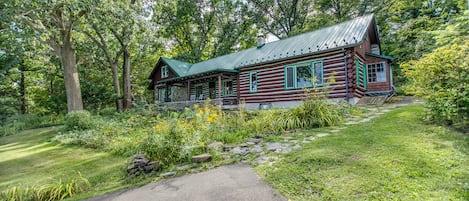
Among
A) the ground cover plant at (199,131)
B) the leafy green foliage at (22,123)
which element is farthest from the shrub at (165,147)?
the leafy green foliage at (22,123)

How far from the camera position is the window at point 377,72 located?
12.6 meters

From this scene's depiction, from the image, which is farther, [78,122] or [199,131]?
[78,122]

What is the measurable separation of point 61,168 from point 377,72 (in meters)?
14.8

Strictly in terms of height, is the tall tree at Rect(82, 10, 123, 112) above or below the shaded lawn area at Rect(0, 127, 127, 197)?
above

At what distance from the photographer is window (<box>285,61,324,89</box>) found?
10845mm

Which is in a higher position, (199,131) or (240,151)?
(199,131)

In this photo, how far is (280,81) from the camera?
39.6 feet

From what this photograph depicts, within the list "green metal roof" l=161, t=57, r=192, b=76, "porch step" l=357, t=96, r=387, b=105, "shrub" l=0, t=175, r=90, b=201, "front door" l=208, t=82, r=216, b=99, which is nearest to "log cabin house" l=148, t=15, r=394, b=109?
"porch step" l=357, t=96, r=387, b=105

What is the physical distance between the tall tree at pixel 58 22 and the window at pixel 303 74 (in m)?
9.53

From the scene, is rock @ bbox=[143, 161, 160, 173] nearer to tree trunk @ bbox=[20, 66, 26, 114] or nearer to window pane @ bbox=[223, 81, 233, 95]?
window pane @ bbox=[223, 81, 233, 95]

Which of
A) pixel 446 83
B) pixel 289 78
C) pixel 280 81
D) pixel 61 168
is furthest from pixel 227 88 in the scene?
pixel 446 83

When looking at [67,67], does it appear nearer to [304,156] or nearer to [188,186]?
[188,186]

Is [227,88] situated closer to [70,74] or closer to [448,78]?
[70,74]

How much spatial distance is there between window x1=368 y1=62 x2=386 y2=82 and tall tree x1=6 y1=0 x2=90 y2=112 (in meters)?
14.5
